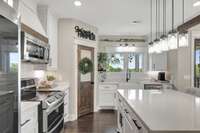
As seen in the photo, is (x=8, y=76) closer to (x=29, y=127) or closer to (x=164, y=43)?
(x=29, y=127)

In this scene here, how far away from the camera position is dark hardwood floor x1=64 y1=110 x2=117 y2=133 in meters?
4.95

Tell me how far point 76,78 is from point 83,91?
590 millimetres

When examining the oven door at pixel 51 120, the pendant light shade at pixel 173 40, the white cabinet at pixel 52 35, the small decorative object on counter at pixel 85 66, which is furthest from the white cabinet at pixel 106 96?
the pendant light shade at pixel 173 40

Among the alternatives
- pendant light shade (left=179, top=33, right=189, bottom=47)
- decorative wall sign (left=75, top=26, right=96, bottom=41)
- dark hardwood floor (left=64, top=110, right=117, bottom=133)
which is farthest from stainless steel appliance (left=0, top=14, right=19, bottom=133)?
decorative wall sign (left=75, top=26, right=96, bottom=41)

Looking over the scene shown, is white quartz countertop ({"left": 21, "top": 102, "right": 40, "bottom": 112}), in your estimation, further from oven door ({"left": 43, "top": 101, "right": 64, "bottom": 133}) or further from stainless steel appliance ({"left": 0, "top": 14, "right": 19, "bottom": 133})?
stainless steel appliance ({"left": 0, "top": 14, "right": 19, "bottom": 133})

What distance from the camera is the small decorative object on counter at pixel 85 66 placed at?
20.9 ft

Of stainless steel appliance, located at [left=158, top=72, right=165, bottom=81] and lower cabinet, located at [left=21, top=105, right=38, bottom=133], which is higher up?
stainless steel appliance, located at [left=158, top=72, right=165, bottom=81]

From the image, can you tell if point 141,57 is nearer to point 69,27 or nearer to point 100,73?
point 100,73

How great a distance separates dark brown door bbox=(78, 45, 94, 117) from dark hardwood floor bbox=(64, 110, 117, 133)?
0.26m

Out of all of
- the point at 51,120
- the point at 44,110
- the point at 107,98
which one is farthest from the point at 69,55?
the point at 44,110

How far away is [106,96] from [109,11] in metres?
3.30

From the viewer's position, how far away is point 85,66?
6520 millimetres

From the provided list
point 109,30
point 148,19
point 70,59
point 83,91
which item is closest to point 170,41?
point 148,19

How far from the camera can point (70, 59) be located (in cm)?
601
